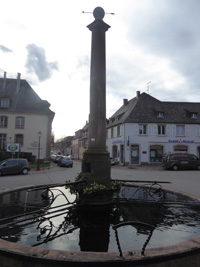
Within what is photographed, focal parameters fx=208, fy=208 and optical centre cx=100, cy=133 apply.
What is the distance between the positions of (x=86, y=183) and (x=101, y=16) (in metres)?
5.69

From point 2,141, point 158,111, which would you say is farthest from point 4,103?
point 158,111

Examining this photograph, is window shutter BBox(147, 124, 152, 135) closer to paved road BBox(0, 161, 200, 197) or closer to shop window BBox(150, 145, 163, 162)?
shop window BBox(150, 145, 163, 162)

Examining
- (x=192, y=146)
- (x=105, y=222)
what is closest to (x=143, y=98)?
(x=192, y=146)

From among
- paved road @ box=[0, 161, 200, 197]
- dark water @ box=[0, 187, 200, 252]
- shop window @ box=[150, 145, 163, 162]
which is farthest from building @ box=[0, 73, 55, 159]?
dark water @ box=[0, 187, 200, 252]

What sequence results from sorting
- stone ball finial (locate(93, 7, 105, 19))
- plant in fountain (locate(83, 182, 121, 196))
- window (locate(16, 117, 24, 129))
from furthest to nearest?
window (locate(16, 117, 24, 129)), stone ball finial (locate(93, 7, 105, 19)), plant in fountain (locate(83, 182, 121, 196))

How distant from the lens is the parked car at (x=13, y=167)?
59.7 ft

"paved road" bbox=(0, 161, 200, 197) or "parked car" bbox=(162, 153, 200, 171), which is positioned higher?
"parked car" bbox=(162, 153, 200, 171)

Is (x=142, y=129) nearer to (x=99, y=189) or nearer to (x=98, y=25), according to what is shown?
(x=98, y=25)

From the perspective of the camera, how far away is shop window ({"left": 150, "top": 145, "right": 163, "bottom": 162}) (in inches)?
1294

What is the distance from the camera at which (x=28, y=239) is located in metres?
3.63

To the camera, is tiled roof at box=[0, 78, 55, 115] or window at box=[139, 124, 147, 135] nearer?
window at box=[139, 124, 147, 135]

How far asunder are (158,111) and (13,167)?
24.3 metres

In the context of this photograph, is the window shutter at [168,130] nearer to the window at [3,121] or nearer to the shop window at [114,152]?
the shop window at [114,152]

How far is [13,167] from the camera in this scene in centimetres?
1883
